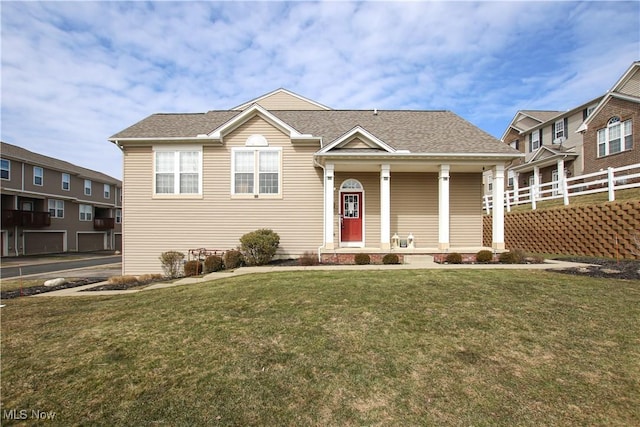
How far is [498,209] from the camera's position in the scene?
464 inches

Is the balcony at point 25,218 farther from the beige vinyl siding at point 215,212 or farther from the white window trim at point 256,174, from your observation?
the white window trim at point 256,174

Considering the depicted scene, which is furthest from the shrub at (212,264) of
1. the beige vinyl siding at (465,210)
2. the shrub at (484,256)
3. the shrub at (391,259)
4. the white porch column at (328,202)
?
the beige vinyl siding at (465,210)

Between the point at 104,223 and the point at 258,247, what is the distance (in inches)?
1293

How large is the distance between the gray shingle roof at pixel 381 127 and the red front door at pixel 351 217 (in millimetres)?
2592

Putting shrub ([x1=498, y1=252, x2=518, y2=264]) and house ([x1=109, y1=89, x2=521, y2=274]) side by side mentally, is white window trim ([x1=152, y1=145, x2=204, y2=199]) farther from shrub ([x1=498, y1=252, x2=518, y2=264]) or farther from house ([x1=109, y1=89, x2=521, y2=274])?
shrub ([x1=498, y1=252, x2=518, y2=264])

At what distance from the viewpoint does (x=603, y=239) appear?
10.7m

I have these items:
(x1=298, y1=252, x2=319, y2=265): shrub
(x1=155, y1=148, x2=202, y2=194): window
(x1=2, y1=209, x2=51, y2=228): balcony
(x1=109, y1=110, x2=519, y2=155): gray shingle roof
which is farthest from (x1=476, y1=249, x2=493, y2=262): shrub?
(x1=2, y1=209, x2=51, y2=228): balcony

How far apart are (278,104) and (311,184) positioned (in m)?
6.68

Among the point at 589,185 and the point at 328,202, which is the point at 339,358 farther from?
the point at 589,185

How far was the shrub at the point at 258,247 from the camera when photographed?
11211 mm

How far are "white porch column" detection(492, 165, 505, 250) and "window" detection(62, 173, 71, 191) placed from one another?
125 ft

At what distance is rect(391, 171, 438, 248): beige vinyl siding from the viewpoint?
13.0 meters

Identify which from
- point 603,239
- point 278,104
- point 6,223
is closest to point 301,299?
point 603,239

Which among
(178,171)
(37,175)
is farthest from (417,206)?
(37,175)
